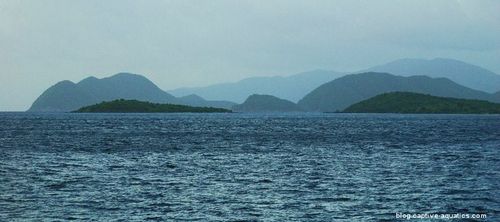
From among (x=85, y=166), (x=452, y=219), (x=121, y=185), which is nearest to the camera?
(x=452, y=219)

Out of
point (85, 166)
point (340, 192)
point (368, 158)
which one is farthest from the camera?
point (368, 158)

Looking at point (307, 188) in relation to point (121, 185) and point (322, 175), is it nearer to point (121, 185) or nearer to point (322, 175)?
point (322, 175)

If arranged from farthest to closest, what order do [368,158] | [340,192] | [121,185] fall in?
[368,158] → [121,185] → [340,192]

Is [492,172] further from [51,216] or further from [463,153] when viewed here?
[51,216]

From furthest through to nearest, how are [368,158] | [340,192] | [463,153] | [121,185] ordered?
[463,153] → [368,158] → [121,185] → [340,192]

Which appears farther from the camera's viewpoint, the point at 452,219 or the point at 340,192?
the point at 340,192

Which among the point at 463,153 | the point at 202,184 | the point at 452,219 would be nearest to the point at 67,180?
the point at 202,184

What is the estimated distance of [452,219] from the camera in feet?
126

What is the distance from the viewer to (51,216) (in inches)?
1549

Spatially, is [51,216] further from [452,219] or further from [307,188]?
[452,219]

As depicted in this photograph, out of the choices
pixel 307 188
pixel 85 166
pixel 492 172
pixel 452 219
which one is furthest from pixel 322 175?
pixel 85 166

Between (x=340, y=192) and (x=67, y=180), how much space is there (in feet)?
82.1

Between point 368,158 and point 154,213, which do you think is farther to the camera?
point 368,158

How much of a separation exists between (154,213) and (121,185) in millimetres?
13765
